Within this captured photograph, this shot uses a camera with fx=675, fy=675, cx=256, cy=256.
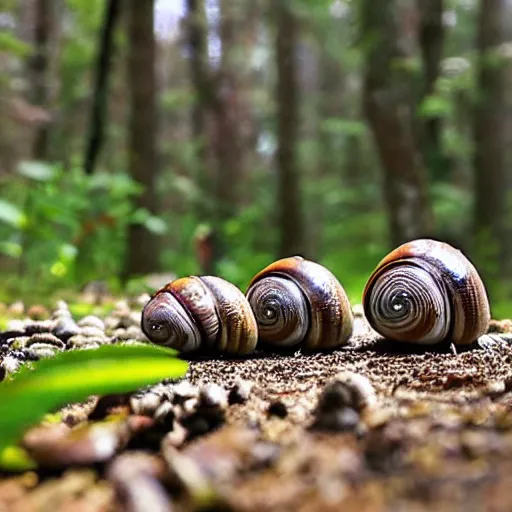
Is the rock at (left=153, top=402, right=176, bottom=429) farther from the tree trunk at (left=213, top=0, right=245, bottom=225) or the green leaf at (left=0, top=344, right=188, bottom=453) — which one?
the tree trunk at (left=213, top=0, right=245, bottom=225)

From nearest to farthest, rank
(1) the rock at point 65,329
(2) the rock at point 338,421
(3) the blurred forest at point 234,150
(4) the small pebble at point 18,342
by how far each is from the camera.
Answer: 1. (2) the rock at point 338,421
2. (4) the small pebble at point 18,342
3. (1) the rock at point 65,329
4. (3) the blurred forest at point 234,150

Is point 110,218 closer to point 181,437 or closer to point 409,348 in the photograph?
point 409,348

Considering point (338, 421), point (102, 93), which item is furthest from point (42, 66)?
point (338, 421)

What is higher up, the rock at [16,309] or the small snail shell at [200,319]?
the small snail shell at [200,319]

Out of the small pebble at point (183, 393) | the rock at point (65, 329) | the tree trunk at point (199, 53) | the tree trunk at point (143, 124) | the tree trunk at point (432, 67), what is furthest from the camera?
the tree trunk at point (199, 53)

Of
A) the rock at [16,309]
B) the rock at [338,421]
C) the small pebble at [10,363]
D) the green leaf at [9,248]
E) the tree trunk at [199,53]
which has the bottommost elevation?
the rock at [16,309]

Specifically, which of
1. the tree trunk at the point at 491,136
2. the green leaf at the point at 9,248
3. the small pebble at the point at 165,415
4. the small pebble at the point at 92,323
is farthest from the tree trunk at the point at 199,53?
the small pebble at the point at 165,415

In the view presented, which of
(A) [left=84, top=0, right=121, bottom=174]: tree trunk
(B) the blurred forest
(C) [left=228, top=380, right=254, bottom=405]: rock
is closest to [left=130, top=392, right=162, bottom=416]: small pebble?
(C) [left=228, top=380, right=254, bottom=405]: rock

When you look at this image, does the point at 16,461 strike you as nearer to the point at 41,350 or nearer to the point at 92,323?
the point at 41,350

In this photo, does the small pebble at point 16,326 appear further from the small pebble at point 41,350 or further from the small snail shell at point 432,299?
the small snail shell at point 432,299
